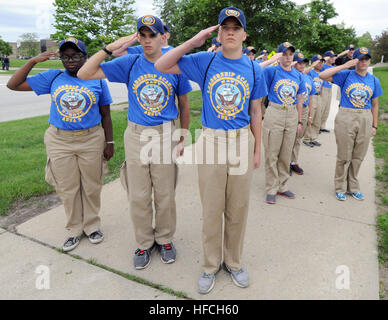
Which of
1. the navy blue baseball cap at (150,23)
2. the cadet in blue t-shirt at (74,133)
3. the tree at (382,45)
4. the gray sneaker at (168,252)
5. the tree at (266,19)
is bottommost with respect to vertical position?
the gray sneaker at (168,252)

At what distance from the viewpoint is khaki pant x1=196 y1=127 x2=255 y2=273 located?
2461 millimetres

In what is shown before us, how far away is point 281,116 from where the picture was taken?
14.3 ft

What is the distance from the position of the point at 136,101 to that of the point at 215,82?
78 centimetres

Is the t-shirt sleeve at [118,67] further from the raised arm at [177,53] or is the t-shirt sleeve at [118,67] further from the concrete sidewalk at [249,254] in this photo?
the concrete sidewalk at [249,254]

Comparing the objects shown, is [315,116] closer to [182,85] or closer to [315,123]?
[315,123]

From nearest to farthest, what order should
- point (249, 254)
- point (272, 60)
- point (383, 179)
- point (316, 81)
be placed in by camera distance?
point (249, 254), point (272, 60), point (383, 179), point (316, 81)

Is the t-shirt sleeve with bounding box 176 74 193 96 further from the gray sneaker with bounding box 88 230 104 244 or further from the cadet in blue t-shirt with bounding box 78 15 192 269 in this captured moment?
the gray sneaker with bounding box 88 230 104 244

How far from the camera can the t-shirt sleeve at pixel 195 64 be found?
2401 mm

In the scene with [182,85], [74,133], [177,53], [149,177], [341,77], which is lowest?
[149,177]

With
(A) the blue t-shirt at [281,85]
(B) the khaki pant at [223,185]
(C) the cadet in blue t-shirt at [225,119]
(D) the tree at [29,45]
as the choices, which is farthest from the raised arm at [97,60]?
(D) the tree at [29,45]

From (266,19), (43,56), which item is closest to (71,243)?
(43,56)

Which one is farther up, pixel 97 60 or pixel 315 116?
pixel 97 60

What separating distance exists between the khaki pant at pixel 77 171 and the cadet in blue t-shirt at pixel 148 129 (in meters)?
0.45

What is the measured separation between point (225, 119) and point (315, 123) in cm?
586
